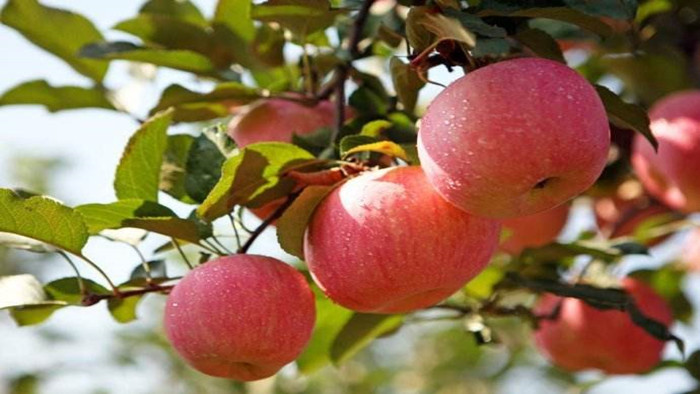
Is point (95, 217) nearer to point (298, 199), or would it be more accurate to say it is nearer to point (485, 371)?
point (298, 199)

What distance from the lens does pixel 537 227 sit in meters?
1.74

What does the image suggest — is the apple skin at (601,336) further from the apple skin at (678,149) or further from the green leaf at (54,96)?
the green leaf at (54,96)

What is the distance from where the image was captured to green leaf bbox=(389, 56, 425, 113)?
1056 mm

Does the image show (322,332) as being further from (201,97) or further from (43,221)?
(43,221)

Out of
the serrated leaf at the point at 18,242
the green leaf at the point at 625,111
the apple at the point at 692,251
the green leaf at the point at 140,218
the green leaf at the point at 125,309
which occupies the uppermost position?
the green leaf at the point at 625,111

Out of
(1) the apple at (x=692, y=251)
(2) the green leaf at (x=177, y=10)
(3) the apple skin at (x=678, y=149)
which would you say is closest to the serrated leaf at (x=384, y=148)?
(2) the green leaf at (x=177, y=10)

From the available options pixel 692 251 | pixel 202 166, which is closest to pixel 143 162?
pixel 202 166

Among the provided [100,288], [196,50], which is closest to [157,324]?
[196,50]

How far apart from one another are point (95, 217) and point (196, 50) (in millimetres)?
460

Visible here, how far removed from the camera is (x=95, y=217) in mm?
1090

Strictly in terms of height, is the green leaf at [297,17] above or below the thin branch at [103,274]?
above

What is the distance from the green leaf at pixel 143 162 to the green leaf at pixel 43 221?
80 mm

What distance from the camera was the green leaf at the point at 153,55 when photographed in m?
1.34

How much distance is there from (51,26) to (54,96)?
9 centimetres
